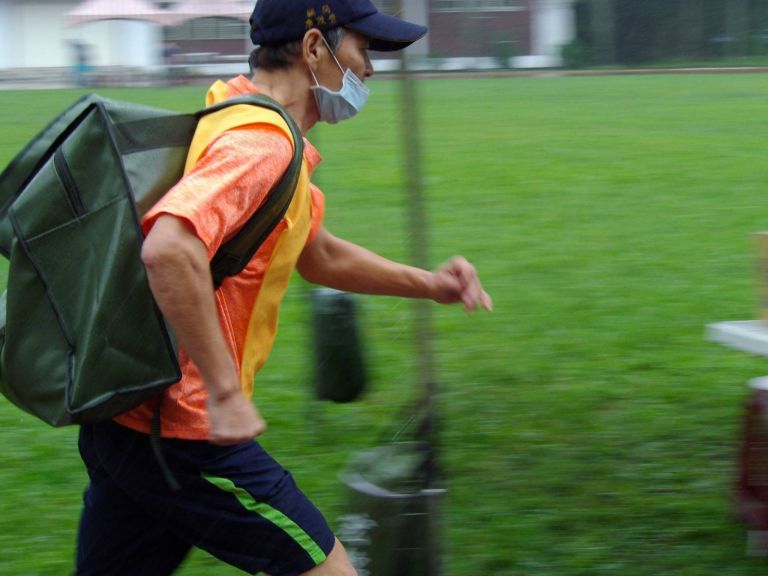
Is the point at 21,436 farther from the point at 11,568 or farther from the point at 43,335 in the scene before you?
the point at 43,335

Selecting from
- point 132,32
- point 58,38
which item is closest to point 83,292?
point 132,32

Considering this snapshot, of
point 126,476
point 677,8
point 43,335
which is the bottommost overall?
point 126,476

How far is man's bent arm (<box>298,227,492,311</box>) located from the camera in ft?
10.3

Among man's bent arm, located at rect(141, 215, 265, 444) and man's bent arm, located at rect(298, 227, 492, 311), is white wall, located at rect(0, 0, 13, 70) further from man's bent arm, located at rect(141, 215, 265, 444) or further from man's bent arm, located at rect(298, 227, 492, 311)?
man's bent arm, located at rect(141, 215, 265, 444)

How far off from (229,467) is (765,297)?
84.3 inches

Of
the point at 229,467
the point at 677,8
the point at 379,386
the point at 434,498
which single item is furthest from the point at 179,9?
the point at 229,467

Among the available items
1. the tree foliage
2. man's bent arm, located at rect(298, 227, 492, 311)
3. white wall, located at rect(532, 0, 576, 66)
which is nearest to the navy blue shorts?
man's bent arm, located at rect(298, 227, 492, 311)

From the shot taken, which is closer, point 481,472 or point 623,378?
point 481,472

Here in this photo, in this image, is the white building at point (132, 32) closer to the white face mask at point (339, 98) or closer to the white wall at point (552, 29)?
the white wall at point (552, 29)

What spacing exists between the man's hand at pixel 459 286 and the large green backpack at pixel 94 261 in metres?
0.86

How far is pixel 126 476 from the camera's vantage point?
255cm

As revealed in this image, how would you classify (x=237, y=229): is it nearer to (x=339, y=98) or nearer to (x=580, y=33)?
(x=339, y=98)

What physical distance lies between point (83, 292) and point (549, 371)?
145 inches

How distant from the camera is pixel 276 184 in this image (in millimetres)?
2338
